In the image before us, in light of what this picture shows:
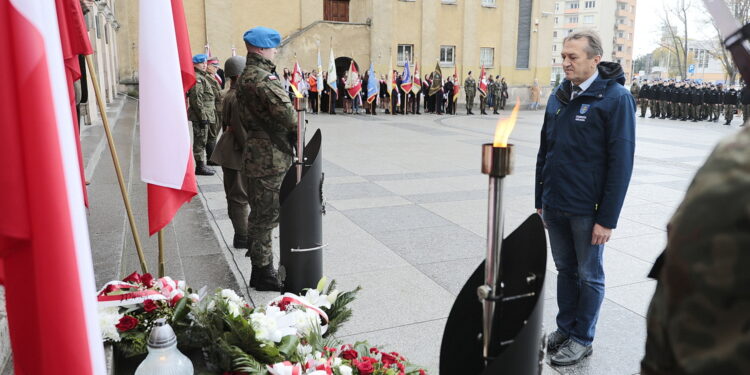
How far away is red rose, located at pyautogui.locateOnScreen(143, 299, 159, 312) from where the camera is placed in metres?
2.91

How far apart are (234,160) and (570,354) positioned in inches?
135

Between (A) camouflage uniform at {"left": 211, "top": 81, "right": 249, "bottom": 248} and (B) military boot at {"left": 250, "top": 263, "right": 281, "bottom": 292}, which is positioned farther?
(A) camouflage uniform at {"left": 211, "top": 81, "right": 249, "bottom": 248}

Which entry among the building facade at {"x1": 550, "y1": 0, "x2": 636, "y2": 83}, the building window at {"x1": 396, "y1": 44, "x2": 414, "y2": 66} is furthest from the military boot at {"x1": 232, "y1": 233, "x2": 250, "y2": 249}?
the building facade at {"x1": 550, "y1": 0, "x2": 636, "y2": 83}

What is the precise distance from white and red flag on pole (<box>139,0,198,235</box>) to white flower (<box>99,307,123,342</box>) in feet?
1.48

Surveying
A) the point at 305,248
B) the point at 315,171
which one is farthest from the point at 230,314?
the point at 315,171

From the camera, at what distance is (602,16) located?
8588 cm

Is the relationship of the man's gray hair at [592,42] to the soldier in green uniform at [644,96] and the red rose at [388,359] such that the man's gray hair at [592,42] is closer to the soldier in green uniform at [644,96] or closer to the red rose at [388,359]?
the red rose at [388,359]

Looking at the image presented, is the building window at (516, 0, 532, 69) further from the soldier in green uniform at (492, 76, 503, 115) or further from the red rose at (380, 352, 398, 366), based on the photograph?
the red rose at (380, 352, 398, 366)

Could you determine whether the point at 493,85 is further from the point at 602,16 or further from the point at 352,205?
the point at 602,16

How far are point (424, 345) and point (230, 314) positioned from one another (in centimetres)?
139

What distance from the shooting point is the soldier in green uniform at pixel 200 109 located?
8660 millimetres

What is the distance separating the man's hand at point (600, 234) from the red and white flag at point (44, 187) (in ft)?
8.42

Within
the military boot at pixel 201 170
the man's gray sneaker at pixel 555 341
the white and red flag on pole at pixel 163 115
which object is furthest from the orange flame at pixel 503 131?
the military boot at pixel 201 170

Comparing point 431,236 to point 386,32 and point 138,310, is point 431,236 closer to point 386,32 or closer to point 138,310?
point 138,310
